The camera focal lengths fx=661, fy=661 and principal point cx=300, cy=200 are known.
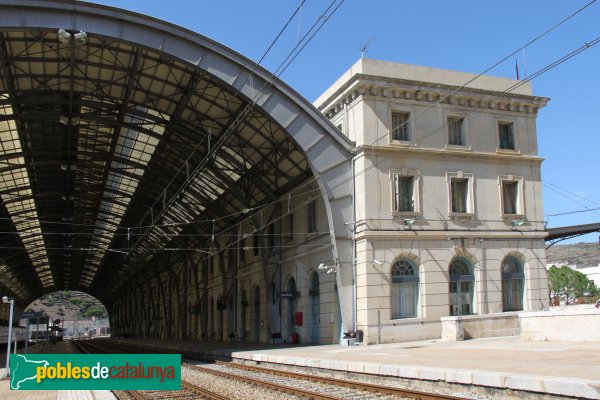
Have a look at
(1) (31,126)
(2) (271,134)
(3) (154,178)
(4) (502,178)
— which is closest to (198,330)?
(3) (154,178)

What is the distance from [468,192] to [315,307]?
10182 millimetres

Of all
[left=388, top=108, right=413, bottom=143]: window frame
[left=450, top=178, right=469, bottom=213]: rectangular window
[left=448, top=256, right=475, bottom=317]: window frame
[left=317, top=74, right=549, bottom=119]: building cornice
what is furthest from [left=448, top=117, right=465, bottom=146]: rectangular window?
[left=448, top=256, right=475, bottom=317]: window frame

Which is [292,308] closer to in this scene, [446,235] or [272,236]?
[272,236]

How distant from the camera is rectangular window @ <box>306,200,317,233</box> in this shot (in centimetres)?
3609

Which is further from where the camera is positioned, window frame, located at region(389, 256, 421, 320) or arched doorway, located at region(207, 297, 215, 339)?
arched doorway, located at region(207, 297, 215, 339)

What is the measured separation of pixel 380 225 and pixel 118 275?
76.4 m

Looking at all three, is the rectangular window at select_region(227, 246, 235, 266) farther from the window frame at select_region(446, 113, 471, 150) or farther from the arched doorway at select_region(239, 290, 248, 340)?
the window frame at select_region(446, 113, 471, 150)

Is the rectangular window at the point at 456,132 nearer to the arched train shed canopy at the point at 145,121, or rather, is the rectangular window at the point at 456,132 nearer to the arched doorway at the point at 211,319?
the arched train shed canopy at the point at 145,121

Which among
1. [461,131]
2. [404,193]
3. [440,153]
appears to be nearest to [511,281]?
[404,193]

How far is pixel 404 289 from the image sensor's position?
31234 millimetres

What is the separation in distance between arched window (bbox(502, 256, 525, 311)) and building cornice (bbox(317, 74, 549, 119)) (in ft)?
25.9

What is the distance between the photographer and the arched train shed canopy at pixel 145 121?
28.2 m

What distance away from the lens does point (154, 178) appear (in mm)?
48812

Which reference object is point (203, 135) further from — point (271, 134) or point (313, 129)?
point (313, 129)
